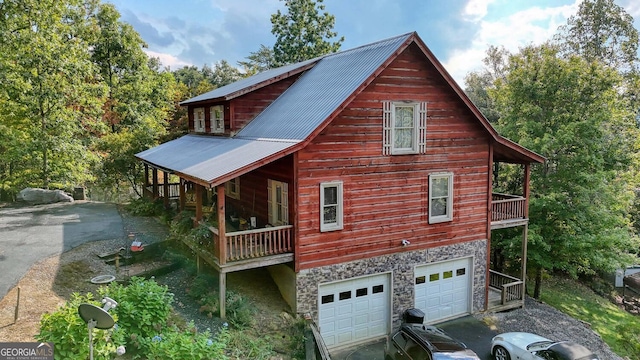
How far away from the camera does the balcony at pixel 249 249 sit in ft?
40.3

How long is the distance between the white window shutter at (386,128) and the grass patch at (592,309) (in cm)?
1034

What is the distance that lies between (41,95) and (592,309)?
33452 millimetres

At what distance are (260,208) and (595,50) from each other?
3468 cm

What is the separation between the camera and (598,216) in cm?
1911

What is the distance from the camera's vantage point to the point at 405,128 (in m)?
14.5

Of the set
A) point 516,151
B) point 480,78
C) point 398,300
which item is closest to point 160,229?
point 398,300

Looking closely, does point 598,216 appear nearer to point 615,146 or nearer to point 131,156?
point 615,146

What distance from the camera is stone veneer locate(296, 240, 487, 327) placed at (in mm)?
13328

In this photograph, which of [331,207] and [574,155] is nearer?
[331,207]

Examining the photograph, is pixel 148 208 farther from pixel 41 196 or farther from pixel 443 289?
pixel 443 289

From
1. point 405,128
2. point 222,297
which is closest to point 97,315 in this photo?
point 222,297

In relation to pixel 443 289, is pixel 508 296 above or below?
below

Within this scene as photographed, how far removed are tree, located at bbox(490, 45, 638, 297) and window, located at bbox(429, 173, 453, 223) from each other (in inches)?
240

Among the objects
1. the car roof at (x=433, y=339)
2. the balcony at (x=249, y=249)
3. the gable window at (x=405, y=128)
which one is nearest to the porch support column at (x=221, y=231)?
the balcony at (x=249, y=249)
